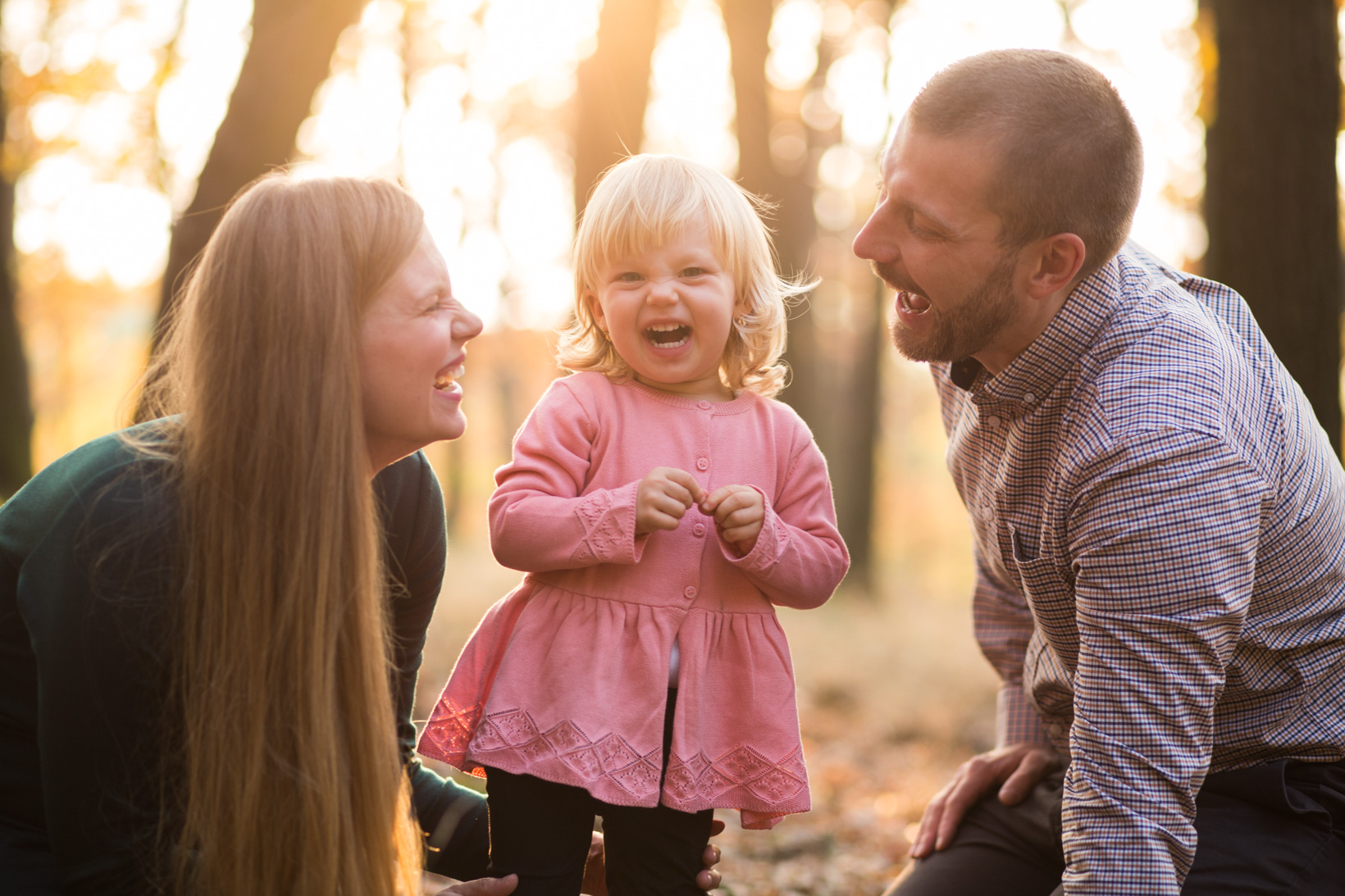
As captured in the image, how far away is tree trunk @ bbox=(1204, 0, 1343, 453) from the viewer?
168 inches

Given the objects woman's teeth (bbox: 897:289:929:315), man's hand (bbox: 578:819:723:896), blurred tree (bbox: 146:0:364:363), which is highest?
blurred tree (bbox: 146:0:364:363)

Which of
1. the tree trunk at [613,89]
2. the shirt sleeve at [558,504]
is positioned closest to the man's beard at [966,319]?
the shirt sleeve at [558,504]

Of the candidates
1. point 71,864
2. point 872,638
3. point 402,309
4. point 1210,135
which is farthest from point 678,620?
point 872,638

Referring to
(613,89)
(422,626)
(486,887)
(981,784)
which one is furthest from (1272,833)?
(613,89)

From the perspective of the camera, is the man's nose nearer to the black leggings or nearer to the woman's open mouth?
the woman's open mouth

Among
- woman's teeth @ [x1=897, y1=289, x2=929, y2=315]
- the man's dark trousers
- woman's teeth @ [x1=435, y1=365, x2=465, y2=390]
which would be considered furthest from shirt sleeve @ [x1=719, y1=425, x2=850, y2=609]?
the man's dark trousers

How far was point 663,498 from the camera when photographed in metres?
2.21

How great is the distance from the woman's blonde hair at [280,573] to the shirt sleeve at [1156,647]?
1.43m

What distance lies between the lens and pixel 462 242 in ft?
72.2

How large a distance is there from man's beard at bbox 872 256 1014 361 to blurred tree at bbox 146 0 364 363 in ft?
10.5

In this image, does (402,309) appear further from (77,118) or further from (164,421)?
(77,118)

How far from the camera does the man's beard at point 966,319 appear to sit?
8.48 ft

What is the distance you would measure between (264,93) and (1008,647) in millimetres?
3905

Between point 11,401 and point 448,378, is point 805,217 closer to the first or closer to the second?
point 11,401
